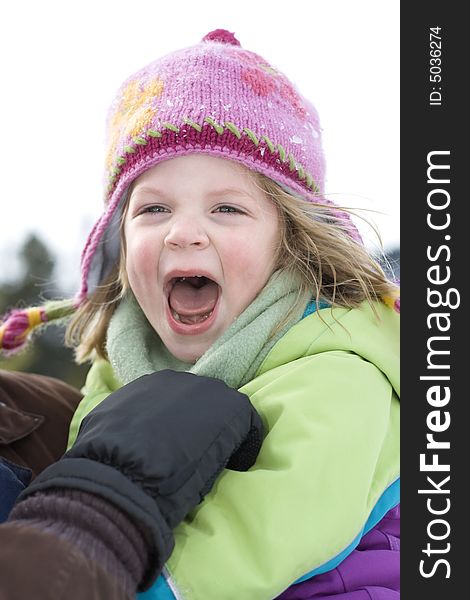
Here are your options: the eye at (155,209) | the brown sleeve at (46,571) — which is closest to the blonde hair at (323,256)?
the eye at (155,209)

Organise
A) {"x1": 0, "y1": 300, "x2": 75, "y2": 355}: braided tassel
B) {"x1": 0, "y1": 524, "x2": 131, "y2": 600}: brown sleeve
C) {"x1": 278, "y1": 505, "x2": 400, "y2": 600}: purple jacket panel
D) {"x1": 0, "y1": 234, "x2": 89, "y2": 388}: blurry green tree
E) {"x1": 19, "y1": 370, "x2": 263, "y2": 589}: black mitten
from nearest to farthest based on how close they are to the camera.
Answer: {"x1": 0, "y1": 524, "x2": 131, "y2": 600}: brown sleeve < {"x1": 19, "y1": 370, "x2": 263, "y2": 589}: black mitten < {"x1": 278, "y1": 505, "x2": 400, "y2": 600}: purple jacket panel < {"x1": 0, "y1": 300, "x2": 75, "y2": 355}: braided tassel < {"x1": 0, "y1": 234, "x2": 89, "y2": 388}: blurry green tree

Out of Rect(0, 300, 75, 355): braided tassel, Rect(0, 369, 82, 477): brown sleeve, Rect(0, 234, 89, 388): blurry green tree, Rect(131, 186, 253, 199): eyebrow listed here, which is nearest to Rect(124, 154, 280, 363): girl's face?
Rect(131, 186, 253, 199): eyebrow

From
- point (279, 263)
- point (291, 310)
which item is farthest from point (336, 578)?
point (279, 263)

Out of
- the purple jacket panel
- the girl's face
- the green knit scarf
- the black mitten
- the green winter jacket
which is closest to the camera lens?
the black mitten

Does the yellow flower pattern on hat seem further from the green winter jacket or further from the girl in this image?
the green winter jacket

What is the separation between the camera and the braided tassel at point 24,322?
2.54 m

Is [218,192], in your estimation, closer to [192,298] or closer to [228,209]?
[228,209]

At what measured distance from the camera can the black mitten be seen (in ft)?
3.89

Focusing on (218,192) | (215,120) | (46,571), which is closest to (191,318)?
(218,192)

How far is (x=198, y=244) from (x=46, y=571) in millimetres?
1027

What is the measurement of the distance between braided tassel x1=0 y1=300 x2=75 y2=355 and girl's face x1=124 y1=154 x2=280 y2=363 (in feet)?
1.95

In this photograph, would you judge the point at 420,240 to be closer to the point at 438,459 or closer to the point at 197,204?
the point at 438,459

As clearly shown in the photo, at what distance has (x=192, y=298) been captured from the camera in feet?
6.79

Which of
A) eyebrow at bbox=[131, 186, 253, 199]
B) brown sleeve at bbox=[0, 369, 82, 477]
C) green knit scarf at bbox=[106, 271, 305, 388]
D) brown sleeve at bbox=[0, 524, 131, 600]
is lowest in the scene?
brown sleeve at bbox=[0, 524, 131, 600]
